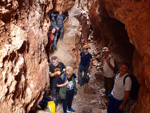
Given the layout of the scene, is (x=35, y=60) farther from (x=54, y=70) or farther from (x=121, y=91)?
(x=121, y=91)

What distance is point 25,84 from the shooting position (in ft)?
6.86

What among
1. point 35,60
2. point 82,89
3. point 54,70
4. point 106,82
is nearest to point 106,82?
point 106,82

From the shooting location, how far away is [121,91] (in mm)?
3012

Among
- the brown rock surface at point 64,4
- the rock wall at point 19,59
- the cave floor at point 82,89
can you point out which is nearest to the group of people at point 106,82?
the cave floor at point 82,89

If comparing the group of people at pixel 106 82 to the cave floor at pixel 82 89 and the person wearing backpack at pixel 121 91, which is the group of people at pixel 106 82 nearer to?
the person wearing backpack at pixel 121 91

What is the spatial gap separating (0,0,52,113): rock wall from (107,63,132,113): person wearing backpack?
1.83m

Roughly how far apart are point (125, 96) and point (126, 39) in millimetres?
5227

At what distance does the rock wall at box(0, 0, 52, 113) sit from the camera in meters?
1.58

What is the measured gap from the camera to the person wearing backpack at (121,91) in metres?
2.87

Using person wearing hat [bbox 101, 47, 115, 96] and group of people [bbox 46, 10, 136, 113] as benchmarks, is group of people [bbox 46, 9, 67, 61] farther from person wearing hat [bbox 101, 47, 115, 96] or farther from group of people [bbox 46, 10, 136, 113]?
person wearing hat [bbox 101, 47, 115, 96]

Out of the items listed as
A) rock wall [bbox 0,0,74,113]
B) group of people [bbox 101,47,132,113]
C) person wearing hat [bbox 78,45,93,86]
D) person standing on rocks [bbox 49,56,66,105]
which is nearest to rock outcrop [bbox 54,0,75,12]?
person wearing hat [bbox 78,45,93,86]

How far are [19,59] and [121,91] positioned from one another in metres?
2.46

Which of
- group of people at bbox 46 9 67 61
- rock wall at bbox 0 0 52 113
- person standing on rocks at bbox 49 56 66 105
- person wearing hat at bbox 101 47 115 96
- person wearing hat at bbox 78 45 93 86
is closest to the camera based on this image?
rock wall at bbox 0 0 52 113

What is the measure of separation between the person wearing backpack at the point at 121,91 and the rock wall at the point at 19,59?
1.83m
